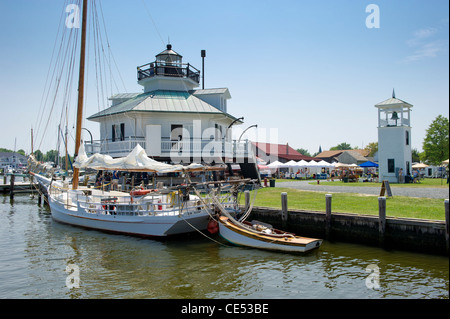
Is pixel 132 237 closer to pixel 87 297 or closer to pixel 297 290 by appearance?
pixel 87 297

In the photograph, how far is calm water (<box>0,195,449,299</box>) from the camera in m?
11.1

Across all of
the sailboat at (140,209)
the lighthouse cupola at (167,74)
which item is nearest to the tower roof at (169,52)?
the lighthouse cupola at (167,74)

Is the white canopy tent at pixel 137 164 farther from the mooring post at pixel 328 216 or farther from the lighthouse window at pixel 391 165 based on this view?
the lighthouse window at pixel 391 165

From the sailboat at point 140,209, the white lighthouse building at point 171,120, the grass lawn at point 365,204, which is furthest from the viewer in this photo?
the white lighthouse building at point 171,120

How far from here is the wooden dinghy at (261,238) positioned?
1484 cm

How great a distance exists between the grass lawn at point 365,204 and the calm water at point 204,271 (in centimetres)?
265

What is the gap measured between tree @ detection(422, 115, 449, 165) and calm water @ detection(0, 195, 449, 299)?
173 ft

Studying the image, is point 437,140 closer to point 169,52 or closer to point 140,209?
point 169,52

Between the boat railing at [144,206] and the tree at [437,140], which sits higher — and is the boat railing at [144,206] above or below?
below

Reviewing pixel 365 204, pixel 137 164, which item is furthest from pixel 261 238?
pixel 137 164

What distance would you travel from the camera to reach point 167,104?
109 feet

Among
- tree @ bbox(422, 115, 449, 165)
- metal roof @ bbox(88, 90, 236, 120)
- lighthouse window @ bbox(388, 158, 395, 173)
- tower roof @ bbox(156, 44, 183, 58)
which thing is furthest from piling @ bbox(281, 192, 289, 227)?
tree @ bbox(422, 115, 449, 165)

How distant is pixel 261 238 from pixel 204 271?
3.45m
